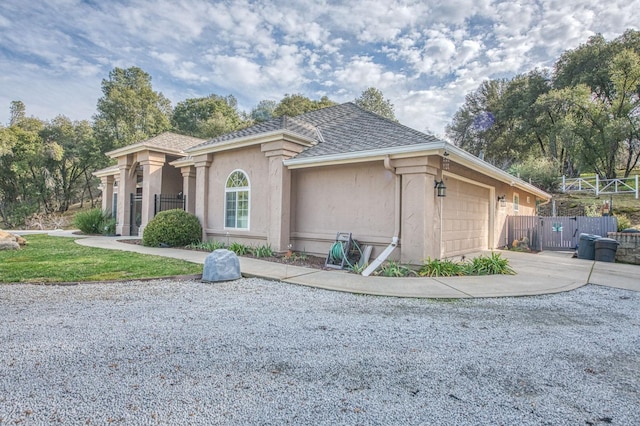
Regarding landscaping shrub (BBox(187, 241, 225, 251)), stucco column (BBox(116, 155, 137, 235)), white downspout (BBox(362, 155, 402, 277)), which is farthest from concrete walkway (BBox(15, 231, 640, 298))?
stucco column (BBox(116, 155, 137, 235))

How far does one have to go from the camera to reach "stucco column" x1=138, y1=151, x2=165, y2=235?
1399 centimetres

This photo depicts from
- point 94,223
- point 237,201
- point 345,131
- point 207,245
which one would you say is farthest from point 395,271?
point 94,223

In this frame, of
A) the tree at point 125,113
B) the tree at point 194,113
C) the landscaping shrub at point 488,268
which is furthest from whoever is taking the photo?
the tree at point 194,113

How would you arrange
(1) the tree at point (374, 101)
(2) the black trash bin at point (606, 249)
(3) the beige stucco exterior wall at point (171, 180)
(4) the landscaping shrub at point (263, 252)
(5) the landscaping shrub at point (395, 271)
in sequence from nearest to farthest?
(5) the landscaping shrub at point (395, 271) < (4) the landscaping shrub at point (263, 252) < (2) the black trash bin at point (606, 249) < (3) the beige stucco exterior wall at point (171, 180) < (1) the tree at point (374, 101)

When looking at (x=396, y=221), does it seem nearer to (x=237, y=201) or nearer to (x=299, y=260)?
(x=299, y=260)

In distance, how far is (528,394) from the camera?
2506 millimetres

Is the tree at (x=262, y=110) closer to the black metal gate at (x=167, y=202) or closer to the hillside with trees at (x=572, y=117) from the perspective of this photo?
the hillside with trees at (x=572, y=117)

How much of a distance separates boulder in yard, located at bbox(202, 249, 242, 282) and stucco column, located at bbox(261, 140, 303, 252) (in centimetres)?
261

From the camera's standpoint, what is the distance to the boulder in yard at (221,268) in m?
6.59

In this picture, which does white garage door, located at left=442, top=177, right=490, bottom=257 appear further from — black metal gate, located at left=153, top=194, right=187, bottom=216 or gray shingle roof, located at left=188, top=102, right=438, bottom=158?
black metal gate, located at left=153, top=194, right=187, bottom=216

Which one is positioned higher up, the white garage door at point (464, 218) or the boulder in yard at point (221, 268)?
the white garage door at point (464, 218)

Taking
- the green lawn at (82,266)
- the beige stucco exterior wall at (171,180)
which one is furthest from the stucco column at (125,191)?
the green lawn at (82,266)

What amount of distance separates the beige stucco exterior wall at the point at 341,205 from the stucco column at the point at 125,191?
33.0 feet

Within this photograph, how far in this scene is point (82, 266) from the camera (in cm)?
755
